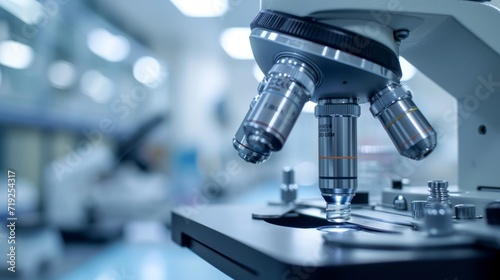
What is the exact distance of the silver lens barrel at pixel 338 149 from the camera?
54 centimetres

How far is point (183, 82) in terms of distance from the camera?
393 centimetres

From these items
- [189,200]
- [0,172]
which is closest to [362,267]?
[0,172]

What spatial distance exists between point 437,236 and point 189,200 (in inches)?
114

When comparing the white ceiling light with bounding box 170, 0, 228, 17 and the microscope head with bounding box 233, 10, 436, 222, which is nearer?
the microscope head with bounding box 233, 10, 436, 222

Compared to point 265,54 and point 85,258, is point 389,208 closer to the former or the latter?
point 265,54

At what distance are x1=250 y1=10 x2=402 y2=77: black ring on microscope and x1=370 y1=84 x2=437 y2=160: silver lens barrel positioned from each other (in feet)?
0.12

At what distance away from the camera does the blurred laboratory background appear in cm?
222

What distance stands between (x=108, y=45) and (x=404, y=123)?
11.7 ft

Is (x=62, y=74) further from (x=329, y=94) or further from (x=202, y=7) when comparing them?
(x=329, y=94)

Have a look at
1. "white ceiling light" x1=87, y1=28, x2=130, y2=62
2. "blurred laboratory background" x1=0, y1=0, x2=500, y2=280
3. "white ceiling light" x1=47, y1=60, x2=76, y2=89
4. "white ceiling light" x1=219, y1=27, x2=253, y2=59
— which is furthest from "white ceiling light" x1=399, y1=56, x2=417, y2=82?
"white ceiling light" x1=87, y1=28, x2=130, y2=62

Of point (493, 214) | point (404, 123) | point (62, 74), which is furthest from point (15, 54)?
point (493, 214)

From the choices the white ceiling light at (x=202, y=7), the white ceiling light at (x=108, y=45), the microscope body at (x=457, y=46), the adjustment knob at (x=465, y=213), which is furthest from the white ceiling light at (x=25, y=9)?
the adjustment knob at (x=465, y=213)

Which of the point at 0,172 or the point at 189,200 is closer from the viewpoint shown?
the point at 0,172

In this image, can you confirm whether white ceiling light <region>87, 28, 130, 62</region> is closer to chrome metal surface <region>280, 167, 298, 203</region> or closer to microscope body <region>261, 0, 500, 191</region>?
chrome metal surface <region>280, 167, 298, 203</region>
